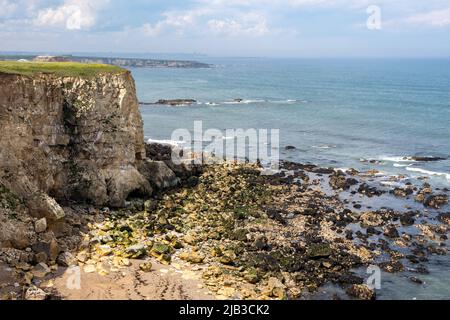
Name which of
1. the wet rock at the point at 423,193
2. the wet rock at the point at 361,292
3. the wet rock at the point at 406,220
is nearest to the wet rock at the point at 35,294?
the wet rock at the point at 361,292

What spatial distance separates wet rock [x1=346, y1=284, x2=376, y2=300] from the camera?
918 inches

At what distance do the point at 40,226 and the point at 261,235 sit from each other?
13221mm

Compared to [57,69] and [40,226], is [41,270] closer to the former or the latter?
[40,226]

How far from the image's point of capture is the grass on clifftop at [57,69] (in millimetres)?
29936

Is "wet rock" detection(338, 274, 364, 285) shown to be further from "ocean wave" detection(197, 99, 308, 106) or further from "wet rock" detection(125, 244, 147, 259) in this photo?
"ocean wave" detection(197, 99, 308, 106)

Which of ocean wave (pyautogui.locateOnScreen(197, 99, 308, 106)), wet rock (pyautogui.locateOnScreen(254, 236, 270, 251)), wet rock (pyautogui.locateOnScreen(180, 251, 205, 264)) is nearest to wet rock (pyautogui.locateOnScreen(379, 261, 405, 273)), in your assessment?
wet rock (pyautogui.locateOnScreen(254, 236, 270, 251))

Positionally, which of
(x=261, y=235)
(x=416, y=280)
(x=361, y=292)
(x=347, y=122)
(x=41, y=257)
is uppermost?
(x=347, y=122)

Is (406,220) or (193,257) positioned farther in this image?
(406,220)

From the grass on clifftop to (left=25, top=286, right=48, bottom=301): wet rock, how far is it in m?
13.9

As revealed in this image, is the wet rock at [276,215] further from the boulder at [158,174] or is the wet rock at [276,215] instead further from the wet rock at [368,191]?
the wet rock at [368,191]

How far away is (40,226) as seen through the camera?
25297mm

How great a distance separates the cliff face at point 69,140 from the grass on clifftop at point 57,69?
54cm

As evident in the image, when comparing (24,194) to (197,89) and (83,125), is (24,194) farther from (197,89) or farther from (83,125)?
(197,89)

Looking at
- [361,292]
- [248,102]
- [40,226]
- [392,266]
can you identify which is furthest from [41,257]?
[248,102]
